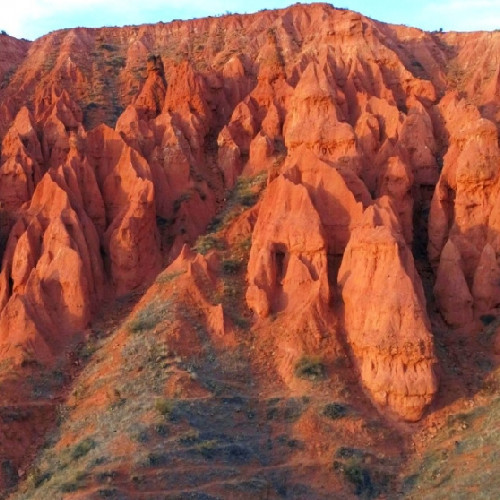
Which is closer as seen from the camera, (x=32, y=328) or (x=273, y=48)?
(x=32, y=328)

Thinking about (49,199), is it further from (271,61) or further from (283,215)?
(271,61)

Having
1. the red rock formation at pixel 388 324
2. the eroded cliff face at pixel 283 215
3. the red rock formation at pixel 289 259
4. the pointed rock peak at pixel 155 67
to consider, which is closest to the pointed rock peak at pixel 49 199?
the eroded cliff face at pixel 283 215


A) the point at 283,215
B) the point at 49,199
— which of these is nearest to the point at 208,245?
the point at 283,215

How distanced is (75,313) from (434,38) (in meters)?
45.6

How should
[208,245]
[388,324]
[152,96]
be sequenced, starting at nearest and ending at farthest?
[388,324] < [208,245] < [152,96]

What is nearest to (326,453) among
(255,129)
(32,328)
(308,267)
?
(308,267)

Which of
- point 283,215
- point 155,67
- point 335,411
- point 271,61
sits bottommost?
point 335,411

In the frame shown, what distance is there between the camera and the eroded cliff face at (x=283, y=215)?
972 inches

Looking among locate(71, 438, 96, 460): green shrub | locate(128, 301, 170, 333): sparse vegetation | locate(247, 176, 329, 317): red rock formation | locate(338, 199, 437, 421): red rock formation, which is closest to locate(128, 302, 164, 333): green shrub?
locate(128, 301, 170, 333): sparse vegetation

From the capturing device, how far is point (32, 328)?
2741 cm

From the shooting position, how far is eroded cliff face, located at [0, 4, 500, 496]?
2469 centimetres

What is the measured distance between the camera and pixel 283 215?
27.8m

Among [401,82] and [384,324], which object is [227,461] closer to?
[384,324]

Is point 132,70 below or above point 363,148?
above
